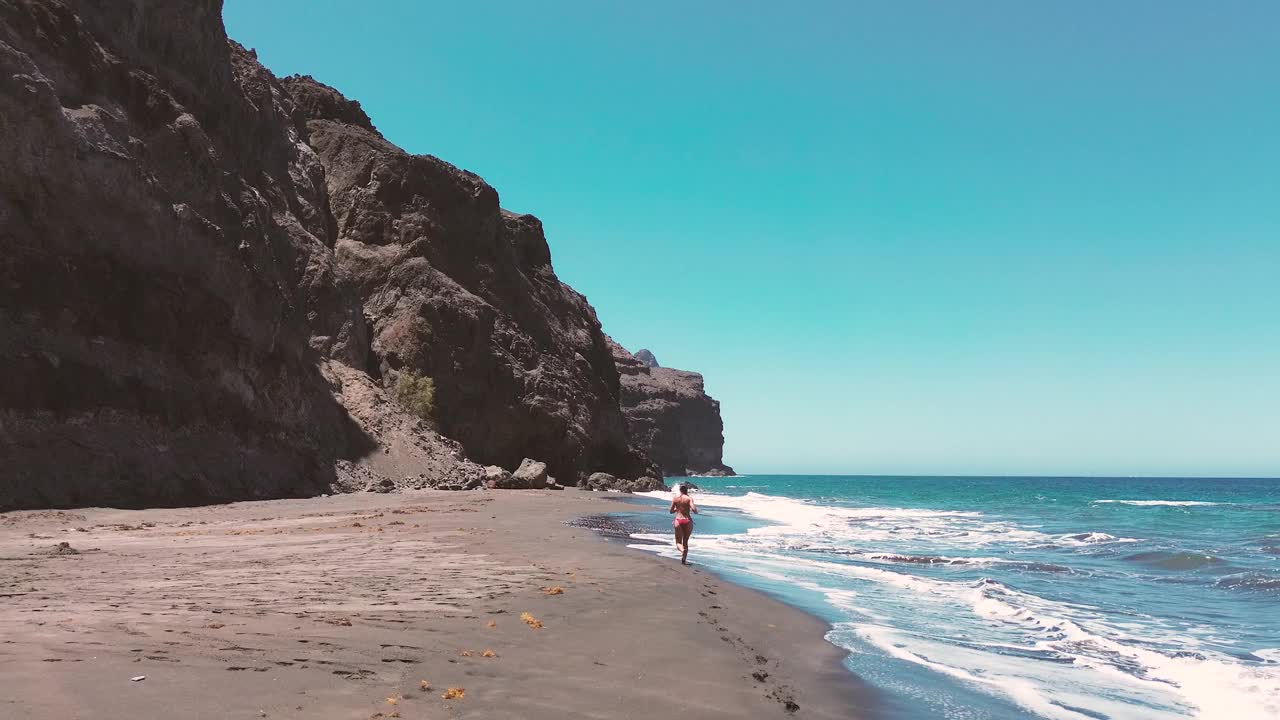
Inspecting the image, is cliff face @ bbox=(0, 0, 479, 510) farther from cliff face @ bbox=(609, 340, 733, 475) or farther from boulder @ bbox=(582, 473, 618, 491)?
cliff face @ bbox=(609, 340, 733, 475)

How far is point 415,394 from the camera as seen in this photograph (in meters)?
51.9

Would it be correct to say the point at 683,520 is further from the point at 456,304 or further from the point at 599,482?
the point at 599,482

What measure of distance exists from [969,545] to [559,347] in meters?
48.3

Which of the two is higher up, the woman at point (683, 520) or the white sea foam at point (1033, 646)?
the woman at point (683, 520)

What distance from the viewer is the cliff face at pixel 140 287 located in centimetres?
2161

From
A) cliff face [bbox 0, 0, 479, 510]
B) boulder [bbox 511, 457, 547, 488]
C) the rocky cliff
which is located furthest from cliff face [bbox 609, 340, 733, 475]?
cliff face [bbox 0, 0, 479, 510]

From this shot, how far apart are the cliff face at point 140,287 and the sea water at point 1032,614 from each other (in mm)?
15189

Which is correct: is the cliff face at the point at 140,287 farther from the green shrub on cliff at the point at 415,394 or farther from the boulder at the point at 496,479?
the green shrub on cliff at the point at 415,394

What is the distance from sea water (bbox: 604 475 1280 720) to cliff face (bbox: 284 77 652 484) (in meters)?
31.6

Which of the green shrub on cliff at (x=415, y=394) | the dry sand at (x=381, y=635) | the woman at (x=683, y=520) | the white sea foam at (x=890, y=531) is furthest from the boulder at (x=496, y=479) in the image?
the dry sand at (x=381, y=635)

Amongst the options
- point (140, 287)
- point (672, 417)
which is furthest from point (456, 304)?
point (672, 417)

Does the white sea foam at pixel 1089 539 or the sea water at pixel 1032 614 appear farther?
the white sea foam at pixel 1089 539

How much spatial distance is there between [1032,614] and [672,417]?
150 m

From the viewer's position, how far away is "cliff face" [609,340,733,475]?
158 m
